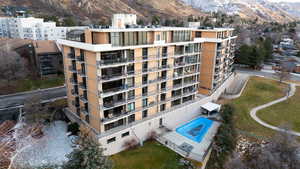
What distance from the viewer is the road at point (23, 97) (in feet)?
142

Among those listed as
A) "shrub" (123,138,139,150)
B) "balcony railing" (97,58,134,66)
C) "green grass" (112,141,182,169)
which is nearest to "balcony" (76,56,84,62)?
"balcony railing" (97,58,134,66)

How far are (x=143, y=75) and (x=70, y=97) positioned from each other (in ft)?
54.4

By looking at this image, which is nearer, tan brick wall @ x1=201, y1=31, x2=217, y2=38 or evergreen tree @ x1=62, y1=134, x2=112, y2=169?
evergreen tree @ x1=62, y1=134, x2=112, y2=169

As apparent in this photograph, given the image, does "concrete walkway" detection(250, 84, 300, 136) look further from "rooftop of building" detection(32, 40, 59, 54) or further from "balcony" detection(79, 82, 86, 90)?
"rooftop of building" detection(32, 40, 59, 54)

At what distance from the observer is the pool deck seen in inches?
1266

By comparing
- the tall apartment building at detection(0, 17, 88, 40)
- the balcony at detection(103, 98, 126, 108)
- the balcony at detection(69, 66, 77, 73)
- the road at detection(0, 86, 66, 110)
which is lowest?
the road at detection(0, 86, 66, 110)

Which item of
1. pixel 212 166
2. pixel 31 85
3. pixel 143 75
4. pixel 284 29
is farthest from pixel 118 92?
pixel 284 29

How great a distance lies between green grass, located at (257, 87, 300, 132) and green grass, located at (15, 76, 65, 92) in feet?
181

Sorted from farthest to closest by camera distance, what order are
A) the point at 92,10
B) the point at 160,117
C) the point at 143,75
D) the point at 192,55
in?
the point at 92,10, the point at 192,55, the point at 160,117, the point at 143,75

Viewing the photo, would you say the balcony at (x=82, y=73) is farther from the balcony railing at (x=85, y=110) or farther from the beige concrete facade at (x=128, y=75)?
the balcony railing at (x=85, y=110)

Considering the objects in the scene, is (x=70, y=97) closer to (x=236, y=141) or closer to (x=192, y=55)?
(x=192, y=55)

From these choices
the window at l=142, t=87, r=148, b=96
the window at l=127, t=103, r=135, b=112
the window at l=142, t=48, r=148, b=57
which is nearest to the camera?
the window at l=142, t=48, r=148, b=57

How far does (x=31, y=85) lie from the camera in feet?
174

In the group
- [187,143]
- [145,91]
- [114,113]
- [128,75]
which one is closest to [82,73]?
[128,75]
